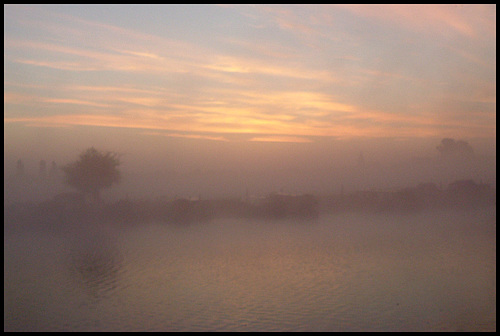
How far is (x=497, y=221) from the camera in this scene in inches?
2368

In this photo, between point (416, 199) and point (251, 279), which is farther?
point (416, 199)

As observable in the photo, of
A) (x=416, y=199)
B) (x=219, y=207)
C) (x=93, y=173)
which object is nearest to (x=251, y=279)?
(x=219, y=207)

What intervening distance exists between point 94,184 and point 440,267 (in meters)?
46.5

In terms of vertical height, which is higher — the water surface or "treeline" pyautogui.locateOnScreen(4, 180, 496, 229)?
"treeline" pyautogui.locateOnScreen(4, 180, 496, 229)

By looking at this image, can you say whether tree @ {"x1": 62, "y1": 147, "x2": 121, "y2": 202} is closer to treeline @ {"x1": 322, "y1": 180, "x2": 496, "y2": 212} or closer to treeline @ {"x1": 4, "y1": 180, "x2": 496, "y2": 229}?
treeline @ {"x1": 4, "y1": 180, "x2": 496, "y2": 229}

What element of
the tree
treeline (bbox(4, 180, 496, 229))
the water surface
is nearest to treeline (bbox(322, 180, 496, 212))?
treeline (bbox(4, 180, 496, 229))

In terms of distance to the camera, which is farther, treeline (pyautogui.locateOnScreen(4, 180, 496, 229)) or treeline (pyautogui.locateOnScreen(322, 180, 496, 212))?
treeline (pyautogui.locateOnScreen(322, 180, 496, 212))

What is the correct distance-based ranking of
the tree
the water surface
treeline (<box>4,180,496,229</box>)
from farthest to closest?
1. the tree
2. treeline (<box>4,180,496,229</box>)
3. the water surface

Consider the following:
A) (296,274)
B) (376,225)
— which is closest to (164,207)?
(376,225)

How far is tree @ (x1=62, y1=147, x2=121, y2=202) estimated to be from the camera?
6431 cm

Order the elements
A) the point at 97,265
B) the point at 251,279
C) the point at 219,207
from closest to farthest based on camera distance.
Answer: the point at 251,279 < the point at 97,265 < the point at 219,207

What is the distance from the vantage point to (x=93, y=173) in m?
65.6

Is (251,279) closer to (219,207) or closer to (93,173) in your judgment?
(219,207)

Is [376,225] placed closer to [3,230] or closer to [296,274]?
[296,274]
